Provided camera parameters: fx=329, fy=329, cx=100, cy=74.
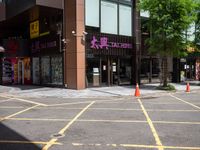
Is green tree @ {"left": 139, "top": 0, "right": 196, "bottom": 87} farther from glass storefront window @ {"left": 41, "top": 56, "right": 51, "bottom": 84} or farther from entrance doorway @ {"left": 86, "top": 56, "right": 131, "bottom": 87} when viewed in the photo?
glass storefront window @ {"left": 41, "top": 56, "right": 51, "bottom": 84}

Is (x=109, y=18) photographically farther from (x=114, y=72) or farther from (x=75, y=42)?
(x=114, y=72)

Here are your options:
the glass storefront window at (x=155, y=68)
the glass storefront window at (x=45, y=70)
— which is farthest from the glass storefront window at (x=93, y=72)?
the glass storefront window at (x=155, y=68)

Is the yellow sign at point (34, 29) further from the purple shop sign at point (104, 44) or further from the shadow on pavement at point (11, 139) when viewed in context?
the shadow on pavement at point (11, 139)

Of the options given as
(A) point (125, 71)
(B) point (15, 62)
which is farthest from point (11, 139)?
(B) point (15, 62)

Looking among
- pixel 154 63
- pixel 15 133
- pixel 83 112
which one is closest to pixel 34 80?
pixel 154 63

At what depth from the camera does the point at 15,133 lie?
28.3 feet

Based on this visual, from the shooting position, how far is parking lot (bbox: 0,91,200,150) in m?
7.29

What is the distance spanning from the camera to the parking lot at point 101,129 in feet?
23.9

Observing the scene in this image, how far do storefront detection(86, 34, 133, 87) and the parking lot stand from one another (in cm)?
1131

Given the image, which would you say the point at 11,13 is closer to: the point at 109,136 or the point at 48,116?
the point at 48,116

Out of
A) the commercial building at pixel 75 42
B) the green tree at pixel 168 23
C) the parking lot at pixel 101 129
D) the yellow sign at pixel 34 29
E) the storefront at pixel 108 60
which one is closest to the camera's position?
the parking lot at pixel 101 129

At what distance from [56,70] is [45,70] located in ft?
6.60

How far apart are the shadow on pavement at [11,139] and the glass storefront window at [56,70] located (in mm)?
15169

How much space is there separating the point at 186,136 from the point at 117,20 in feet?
61.3
